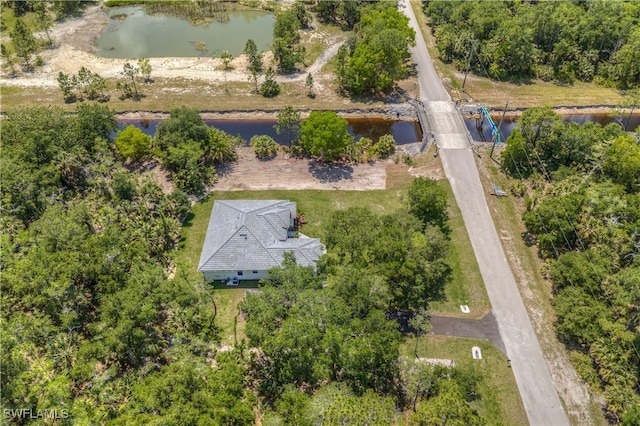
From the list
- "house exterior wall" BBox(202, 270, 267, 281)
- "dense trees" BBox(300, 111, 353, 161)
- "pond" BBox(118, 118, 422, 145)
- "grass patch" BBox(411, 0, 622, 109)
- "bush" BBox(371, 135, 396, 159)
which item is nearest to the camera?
"house exterior wall" BBox(202, 270, 267, 281)

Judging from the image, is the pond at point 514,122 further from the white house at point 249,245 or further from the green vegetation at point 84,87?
the green vegetation at point 84,87

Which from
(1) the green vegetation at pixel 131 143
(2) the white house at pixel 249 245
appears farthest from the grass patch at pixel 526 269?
(1) the green vegetation at pixel 131 143

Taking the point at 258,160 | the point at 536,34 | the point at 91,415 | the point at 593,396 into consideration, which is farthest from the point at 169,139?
the point at 536,34

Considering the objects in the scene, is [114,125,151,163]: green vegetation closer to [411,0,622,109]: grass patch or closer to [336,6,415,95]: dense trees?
[336,6,415,95]: dense trees

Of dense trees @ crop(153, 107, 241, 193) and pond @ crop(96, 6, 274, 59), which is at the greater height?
pond @ crop(96, 6, 274, 59)

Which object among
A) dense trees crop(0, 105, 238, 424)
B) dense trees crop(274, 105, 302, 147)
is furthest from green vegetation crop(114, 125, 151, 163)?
dense trees crop(274, 105, 302, 147)

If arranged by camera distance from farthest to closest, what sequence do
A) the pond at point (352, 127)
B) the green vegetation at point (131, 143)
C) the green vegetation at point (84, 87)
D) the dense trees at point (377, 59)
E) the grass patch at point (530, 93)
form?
the green vegetation at point (84, 87), the grass patch at point (530, 93), the dense trees at point (377, 59), the pond at point (352, 127), the green vegetation at point (131, 143)

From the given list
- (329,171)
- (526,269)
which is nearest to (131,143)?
(329,171)
